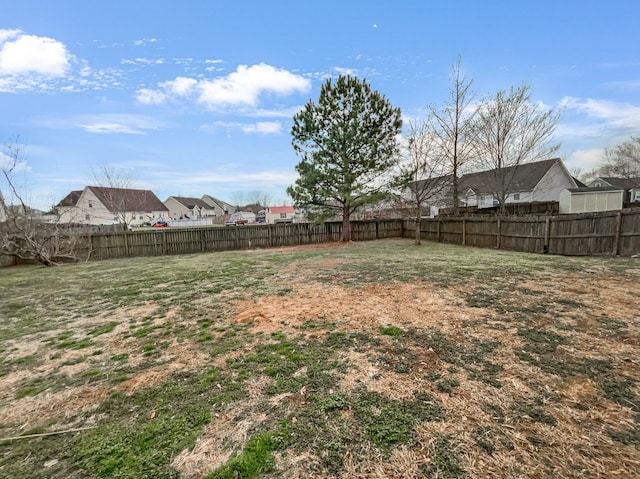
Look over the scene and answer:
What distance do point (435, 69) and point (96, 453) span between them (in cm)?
1483

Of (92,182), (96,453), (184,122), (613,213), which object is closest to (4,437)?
(96,453)

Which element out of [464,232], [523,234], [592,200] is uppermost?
[592,200]

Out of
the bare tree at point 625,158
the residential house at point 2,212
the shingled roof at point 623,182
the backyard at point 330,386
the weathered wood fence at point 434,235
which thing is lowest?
the backyard at point 330,386

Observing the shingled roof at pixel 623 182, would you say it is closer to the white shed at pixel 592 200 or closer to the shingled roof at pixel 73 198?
the white shed at pixel 592 200

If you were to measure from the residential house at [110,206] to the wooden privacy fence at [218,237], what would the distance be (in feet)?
25.5

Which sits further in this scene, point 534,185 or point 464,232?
point 534,185

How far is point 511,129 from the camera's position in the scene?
42.0 ft

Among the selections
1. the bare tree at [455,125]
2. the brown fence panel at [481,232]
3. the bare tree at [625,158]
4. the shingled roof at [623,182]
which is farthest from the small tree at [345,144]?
the shingled roof at [623,182]

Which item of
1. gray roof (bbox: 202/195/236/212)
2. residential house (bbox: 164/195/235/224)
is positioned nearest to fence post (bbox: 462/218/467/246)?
residential house (bbox: 164/195/235/224)

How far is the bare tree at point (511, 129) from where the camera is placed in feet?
40.3

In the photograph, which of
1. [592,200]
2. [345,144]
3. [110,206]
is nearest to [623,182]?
[592,200]

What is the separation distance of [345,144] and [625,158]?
2370cm

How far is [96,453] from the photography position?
1600 millimetres

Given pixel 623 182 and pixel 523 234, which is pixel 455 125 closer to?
pixel 523 234
